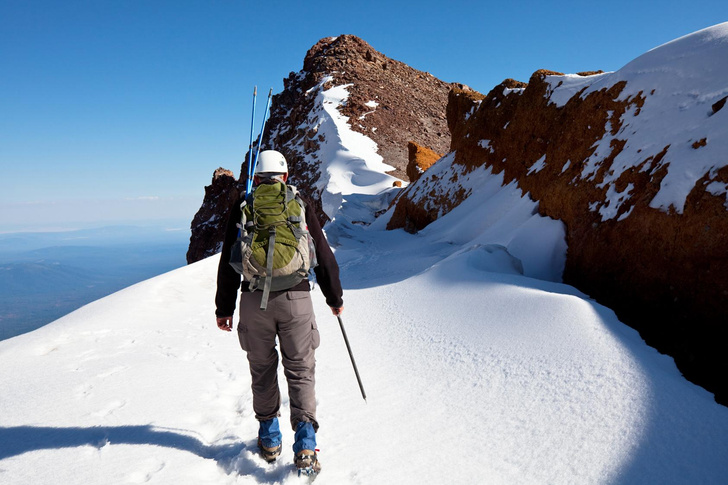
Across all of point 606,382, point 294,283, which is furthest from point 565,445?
point 294,283

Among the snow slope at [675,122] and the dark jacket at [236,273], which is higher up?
the snow slope at [675,122]

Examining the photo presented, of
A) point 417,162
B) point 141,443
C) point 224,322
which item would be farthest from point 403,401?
point 417,162

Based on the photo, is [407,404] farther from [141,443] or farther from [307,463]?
[141,443]

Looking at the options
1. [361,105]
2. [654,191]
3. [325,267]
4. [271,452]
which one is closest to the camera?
[271,452]

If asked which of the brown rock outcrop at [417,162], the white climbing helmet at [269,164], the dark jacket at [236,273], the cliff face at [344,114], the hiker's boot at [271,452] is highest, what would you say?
the cliff face at [344,114]

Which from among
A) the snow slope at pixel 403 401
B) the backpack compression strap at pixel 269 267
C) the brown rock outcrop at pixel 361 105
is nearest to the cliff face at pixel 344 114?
the brown rock outcrop at pixel 361 105

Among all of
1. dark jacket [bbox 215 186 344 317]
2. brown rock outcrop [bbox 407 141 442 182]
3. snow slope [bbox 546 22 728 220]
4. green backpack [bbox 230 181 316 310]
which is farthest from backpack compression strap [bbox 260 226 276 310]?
brown rock outcrop [bbox 407 141 442 182]

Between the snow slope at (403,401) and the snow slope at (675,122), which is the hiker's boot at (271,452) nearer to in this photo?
the snow slope at (403,401)

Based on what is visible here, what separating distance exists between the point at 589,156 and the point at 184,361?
21.8ft

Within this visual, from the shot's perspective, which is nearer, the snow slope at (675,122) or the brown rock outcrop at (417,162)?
the snow slope at (675,122)

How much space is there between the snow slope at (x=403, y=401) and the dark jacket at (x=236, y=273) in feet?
3.22

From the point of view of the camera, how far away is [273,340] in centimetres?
249

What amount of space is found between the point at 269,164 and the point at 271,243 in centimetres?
62

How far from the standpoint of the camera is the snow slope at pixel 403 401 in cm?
223
